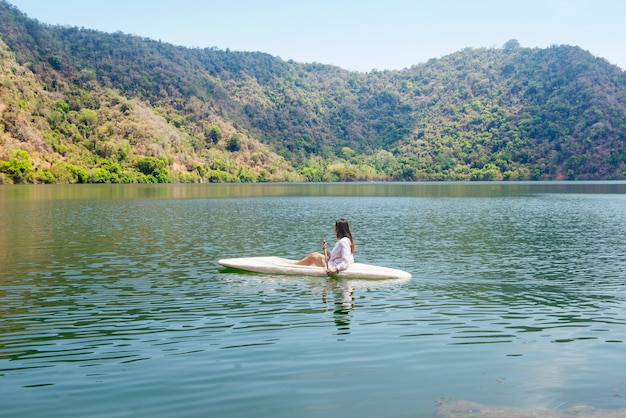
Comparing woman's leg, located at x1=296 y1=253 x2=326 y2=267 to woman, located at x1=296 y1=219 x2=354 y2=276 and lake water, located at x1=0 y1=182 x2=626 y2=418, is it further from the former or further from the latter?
lake water, located at x1=0 y1=182 x2=626 y2=418

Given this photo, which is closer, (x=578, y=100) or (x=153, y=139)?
Answer: (x=153, y=139)

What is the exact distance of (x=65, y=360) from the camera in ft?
34.9

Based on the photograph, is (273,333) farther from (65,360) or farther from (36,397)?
(36,397)

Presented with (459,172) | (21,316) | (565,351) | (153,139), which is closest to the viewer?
(565,351)

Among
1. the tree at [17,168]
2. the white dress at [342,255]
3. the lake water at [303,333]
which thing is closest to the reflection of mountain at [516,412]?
the lake water at [303,333]

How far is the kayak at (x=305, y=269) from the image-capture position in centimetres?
1880

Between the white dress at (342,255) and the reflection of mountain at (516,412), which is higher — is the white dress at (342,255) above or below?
above

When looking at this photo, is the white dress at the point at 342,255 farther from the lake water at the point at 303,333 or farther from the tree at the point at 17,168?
the tree at the point at 17,168

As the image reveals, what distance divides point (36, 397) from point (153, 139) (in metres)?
160

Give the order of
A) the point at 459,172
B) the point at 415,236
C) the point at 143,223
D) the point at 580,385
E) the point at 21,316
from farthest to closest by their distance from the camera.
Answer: the point at 459,172
the point at 143,223
the point at 415,236
the point at 21,316
the point at 580,385

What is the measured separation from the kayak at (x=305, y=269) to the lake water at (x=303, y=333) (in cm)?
27

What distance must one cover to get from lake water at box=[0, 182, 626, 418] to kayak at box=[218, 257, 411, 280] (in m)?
0.27

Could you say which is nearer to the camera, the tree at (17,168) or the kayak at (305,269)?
the kayak at (305,269)

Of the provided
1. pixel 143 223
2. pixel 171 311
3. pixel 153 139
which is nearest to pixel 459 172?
pixel 153 139
